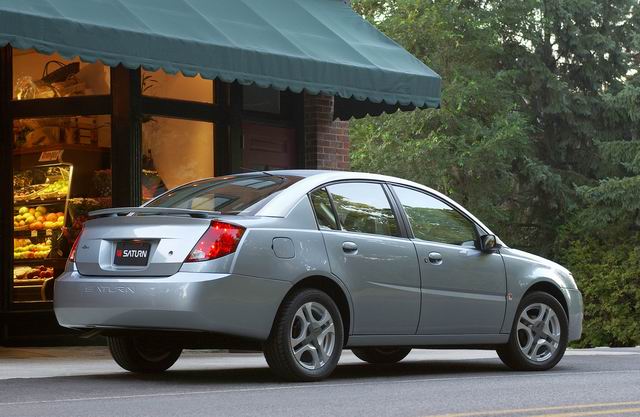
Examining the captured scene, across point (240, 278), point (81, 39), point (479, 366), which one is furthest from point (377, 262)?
point (81, 39)

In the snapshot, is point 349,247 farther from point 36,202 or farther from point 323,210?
point 36,202

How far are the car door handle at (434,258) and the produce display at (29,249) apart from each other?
6134 millimetres

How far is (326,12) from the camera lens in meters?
15.4

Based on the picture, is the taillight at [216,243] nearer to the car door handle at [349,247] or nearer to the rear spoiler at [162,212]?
the rear spoiler at [162,212]

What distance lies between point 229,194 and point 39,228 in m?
5.68

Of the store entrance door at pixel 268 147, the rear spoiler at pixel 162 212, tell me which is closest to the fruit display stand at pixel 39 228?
the store entrance door at pixel 268 147

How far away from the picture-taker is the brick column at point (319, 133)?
16312 mm

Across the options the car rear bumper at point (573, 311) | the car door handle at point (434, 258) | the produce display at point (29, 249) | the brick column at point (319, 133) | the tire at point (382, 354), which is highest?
the brick column at point (319, 133)

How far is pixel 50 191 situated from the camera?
14.9m

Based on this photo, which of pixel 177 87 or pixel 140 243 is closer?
pixel 140 243

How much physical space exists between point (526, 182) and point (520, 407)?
1238 inches

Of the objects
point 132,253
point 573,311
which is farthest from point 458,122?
point 132,253

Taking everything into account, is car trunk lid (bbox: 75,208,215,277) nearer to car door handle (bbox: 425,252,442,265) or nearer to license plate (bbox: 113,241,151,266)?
license plate (bbox: 113,241,151,266)

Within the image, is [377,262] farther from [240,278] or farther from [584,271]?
[584,271]
